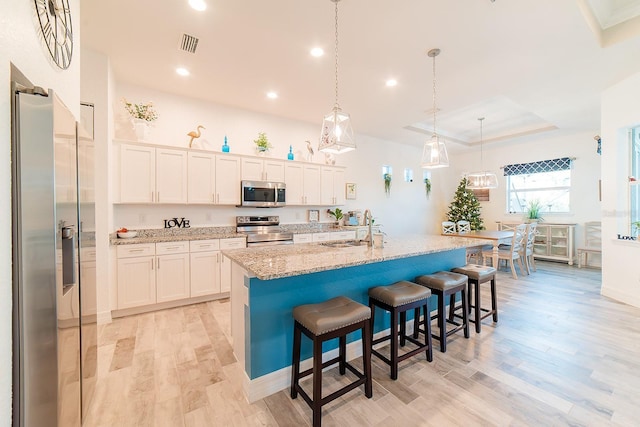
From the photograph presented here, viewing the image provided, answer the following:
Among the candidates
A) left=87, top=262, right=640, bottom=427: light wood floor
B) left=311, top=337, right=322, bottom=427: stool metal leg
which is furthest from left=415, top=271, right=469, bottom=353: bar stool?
left=311, top=337, right=322, bottom=427: stool metal leg

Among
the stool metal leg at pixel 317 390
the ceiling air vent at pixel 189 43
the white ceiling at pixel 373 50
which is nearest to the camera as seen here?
the stool metal leg at pixel 317 390

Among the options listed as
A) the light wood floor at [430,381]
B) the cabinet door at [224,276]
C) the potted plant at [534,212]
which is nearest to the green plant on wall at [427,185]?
the potted plant at [534,212]

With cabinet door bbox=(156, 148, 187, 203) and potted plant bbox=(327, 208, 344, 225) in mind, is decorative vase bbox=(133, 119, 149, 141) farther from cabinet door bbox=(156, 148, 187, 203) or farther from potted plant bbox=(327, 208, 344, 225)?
potted plant bbox=(327, 208, 344, 225)

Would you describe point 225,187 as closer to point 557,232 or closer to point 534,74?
point 534,74

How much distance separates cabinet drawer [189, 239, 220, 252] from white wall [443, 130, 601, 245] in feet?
22.1

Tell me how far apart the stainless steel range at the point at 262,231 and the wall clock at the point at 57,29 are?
2.87 meters

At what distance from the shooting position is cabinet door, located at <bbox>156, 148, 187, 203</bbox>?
3602 millimetres

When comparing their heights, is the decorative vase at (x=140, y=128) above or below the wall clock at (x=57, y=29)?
above

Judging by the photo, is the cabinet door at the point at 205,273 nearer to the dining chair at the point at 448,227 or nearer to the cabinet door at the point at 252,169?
the cabinet door at the point at 252,169

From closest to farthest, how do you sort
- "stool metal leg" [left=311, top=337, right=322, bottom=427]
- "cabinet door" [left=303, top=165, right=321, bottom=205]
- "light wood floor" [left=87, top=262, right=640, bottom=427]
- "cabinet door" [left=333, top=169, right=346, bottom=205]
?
"stool metal leg" [left=311, top=337, right=322, bottom=427] < "light wood floor" [left=87, top=262, right=640, bottom=427] < "cabinet door" [left=303, top=165, right=321, bottom=205] < "cabinet door" [left=333, top=169, right=346, bottom=205]

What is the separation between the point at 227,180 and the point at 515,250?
5.28 metres

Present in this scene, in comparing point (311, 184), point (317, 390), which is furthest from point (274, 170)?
point (317, 390)

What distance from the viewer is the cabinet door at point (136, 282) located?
3.15 metres

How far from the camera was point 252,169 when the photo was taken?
430cm
